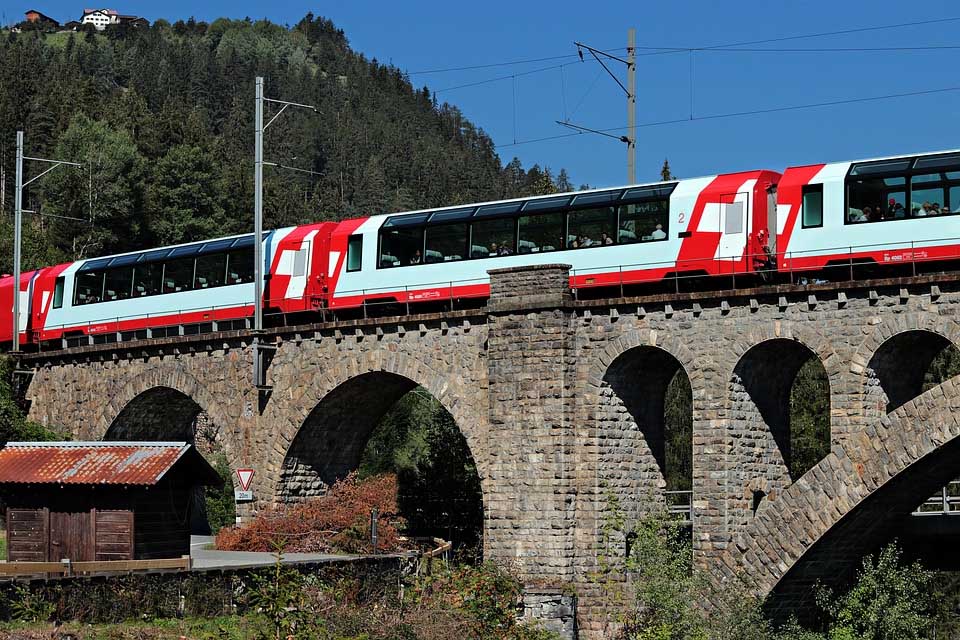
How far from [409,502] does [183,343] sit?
8.93 meters

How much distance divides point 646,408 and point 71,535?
14.3 m

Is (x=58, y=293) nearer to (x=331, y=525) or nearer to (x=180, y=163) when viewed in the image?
(x=331, y=525)

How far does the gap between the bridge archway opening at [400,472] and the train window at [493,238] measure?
464 cm

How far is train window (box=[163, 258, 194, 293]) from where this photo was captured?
48.5m

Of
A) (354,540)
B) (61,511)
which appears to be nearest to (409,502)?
(354,540)

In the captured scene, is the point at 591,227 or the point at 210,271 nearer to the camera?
the point at 591,227

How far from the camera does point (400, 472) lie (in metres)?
51.9

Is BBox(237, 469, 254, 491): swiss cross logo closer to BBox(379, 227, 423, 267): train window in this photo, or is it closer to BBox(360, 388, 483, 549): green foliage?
BBox(360, 388, 483, 549): green foliage

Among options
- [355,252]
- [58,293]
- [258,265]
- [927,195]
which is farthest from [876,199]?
[58,293]

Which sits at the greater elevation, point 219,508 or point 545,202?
point 545,202

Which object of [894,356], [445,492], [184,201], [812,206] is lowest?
[445,492]

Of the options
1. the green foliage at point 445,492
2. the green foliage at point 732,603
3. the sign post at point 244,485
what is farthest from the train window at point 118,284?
the green foliage at point 732,603

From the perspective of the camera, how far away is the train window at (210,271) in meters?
47.4

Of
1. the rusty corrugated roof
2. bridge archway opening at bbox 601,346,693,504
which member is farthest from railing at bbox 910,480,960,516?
the rusty corrugated roof
